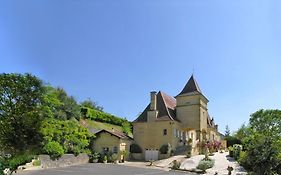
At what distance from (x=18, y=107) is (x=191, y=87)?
99.0ft

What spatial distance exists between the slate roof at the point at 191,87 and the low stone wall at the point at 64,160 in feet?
55.8

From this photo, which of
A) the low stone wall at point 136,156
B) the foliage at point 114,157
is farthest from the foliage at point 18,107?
the low stone wall at point 136,156

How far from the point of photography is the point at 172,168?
32125mm

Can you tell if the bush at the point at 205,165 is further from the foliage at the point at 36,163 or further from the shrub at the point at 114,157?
the foliage at the point at 36,163

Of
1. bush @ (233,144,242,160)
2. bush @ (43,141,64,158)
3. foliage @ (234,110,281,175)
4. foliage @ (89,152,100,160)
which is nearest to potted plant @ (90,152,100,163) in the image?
foliage @ (89,152,100,160)

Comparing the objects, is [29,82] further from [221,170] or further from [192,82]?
[192,82]

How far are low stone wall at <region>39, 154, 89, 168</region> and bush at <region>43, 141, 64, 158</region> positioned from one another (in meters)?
0.48

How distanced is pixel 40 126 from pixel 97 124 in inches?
1240

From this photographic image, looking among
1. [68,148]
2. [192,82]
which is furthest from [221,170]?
[192,82]

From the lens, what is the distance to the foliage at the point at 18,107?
19406 mm

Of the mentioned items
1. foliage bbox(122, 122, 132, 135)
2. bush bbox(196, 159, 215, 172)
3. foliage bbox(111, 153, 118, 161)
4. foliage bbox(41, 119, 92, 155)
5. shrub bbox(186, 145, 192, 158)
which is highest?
foliage bbox(122, 122, 132, 135)

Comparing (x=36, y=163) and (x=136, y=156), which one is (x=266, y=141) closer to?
(x=36, y=163)

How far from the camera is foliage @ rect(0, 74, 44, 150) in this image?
19.4 meters

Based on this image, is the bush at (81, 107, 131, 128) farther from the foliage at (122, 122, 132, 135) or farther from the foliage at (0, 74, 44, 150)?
the foliage at (0, 74, 44, 150)
